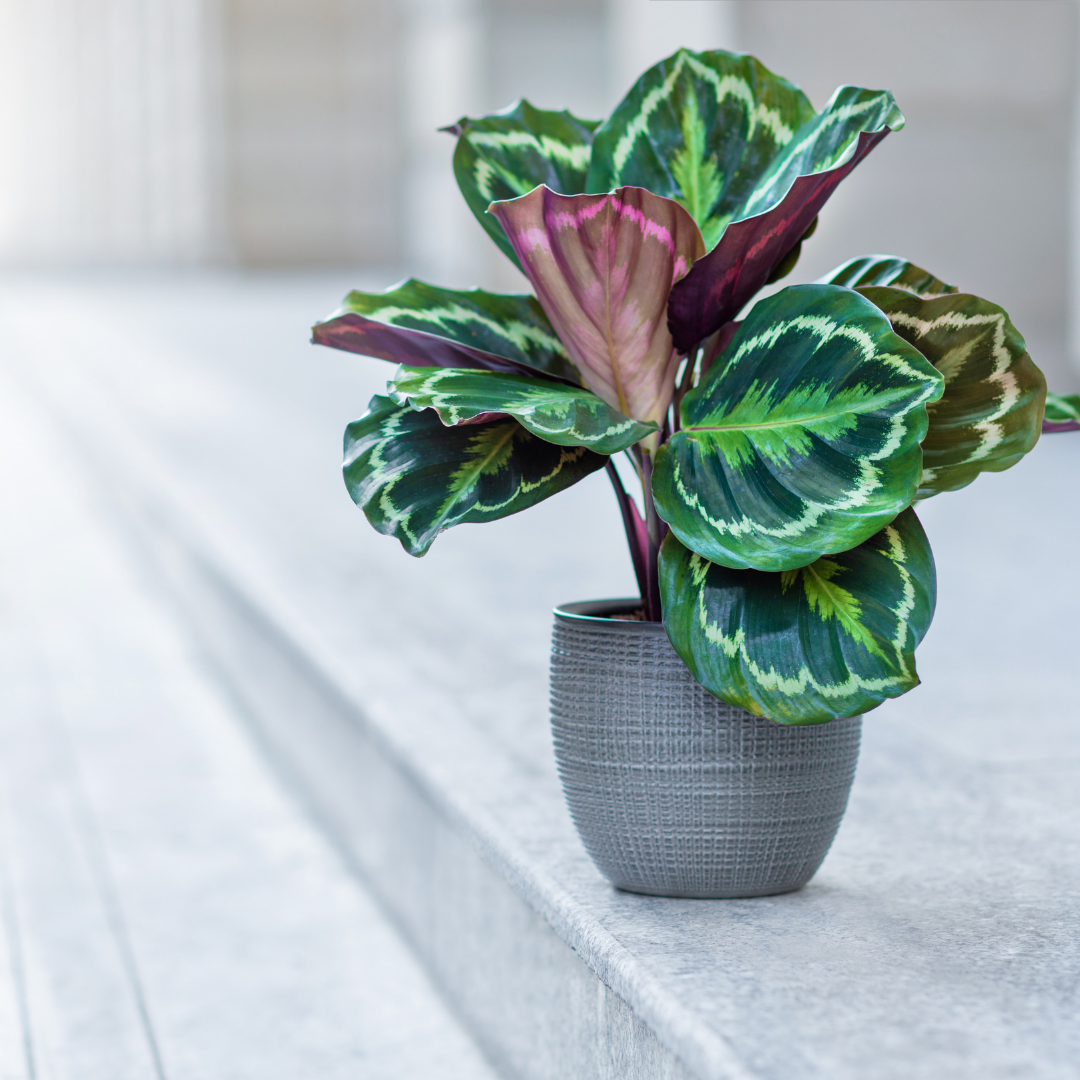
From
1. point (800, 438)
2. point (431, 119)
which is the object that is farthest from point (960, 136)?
point (431, 119)

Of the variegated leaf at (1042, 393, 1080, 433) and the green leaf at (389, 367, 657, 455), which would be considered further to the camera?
the variegated leaf at (1042, 393, 1080, 433)

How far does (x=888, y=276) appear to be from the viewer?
57.3 inches

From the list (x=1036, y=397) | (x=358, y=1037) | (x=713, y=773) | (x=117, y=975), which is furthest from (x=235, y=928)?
(x=1036, y=397)

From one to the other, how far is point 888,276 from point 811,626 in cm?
38

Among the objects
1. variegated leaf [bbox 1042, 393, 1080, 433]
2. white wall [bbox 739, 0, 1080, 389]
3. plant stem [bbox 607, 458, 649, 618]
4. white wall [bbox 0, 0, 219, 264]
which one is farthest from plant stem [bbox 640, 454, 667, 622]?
white wall [bbox 0, 0, 219, 264]

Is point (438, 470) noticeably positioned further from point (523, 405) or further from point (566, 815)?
point (566, 815)

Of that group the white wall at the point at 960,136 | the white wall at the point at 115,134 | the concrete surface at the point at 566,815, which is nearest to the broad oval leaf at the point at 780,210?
the concrete surface at the point at 566,815

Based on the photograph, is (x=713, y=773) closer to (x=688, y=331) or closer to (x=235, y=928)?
(x=688, y=331)

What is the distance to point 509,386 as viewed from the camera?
52.6 inches

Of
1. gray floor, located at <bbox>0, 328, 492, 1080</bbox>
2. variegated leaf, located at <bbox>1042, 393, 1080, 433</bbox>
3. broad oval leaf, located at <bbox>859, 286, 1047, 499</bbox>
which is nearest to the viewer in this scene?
broad oval leaf, located at <bbox>859, 286, 1047, 499</bbox>

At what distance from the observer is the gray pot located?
1421 millimetres

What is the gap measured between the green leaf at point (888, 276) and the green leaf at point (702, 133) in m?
0.12

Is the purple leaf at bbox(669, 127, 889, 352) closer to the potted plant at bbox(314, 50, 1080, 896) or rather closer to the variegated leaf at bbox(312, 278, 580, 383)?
the potted plant at bbox(314, 50, 1080, 896)

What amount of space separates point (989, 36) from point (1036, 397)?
19.7 feet
